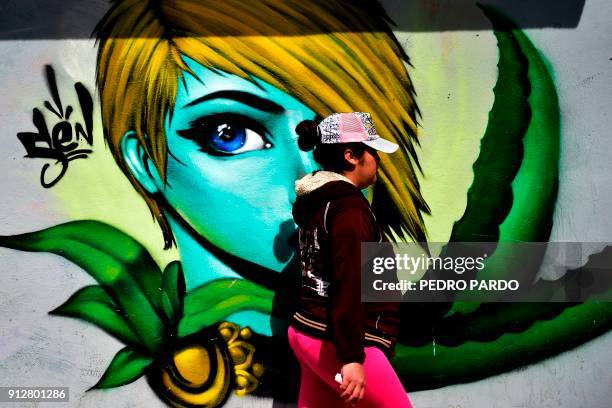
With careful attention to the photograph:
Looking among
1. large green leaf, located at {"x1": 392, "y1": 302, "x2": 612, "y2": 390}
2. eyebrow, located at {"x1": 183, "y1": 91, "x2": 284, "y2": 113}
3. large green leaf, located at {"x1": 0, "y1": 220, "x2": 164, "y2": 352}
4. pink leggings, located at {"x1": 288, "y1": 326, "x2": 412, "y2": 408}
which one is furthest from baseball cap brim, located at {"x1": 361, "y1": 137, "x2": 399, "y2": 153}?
large green leaf, located at {"x1": 0, "y1": 220, "x2": 164, "y2": 352}

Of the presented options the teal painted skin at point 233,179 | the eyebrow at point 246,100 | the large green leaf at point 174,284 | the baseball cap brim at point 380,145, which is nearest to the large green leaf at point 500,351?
the teal painted skin at point 233,179

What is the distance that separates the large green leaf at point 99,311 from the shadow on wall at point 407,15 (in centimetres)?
134

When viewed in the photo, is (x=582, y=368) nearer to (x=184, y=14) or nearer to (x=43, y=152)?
(x=184, y=14)

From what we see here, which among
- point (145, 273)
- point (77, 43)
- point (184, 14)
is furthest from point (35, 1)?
point (145, 273)

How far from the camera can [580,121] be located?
384cm

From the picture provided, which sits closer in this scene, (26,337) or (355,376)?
(355,376)

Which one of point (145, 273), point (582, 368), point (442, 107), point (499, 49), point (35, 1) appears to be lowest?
point (582, 368)

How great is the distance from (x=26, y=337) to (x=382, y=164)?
81.1 inches

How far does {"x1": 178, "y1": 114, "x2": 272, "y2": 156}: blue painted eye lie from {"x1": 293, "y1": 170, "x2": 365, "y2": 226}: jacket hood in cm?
82

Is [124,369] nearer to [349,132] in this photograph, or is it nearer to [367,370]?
[367,370]

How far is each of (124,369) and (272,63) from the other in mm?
1762

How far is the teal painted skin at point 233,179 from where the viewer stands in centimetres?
385

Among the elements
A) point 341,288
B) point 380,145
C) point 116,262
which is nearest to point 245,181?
Answer: point 116,262

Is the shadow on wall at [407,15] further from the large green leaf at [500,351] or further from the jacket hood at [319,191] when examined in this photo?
the large green leaf at [500,351]
